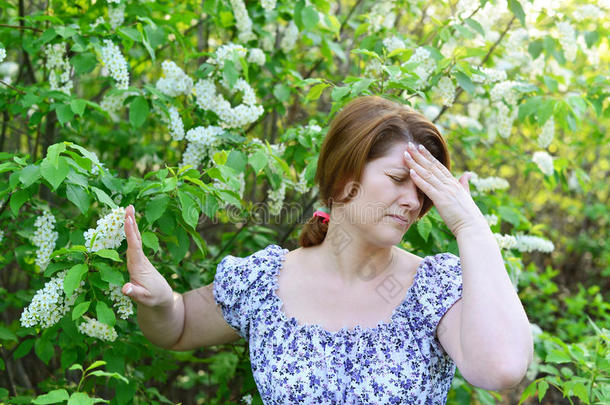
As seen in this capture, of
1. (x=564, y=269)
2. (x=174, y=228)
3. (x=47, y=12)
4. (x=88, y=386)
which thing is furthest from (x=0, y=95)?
(x=564, y=269)

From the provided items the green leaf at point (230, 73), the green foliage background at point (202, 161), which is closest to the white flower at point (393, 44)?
the green foliage background at point (202, 161)

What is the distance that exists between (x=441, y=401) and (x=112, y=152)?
2.45 meters

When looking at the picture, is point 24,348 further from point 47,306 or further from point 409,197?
point 409,197

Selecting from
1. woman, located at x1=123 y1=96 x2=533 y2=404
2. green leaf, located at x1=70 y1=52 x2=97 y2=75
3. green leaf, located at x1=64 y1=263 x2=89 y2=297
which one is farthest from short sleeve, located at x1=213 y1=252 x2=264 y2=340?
green leaf, located at x1=70 y1=52 x2=97 y2=75

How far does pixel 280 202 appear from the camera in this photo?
8.31ft

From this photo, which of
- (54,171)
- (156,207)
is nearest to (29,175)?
(54,171)

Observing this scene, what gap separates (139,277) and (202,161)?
0.79 meters

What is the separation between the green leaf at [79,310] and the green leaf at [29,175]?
360 mm

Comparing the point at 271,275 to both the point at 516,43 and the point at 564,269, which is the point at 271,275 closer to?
the point at 516,43

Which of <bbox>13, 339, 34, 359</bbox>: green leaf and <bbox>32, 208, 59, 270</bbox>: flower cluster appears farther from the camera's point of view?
<bbox>13, 339, 34, 359</bbox>: green leaf

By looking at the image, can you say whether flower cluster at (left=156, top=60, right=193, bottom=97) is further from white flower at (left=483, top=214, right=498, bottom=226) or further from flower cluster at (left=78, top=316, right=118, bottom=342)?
white flower at (left=483, top=214, right=498, bottom=226)

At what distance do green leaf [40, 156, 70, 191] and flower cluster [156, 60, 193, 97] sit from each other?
3.00 ft

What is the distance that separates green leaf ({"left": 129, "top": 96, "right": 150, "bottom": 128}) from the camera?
91.5 inches

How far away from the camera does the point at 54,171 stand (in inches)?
63.0
